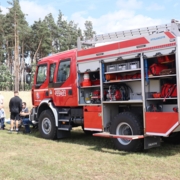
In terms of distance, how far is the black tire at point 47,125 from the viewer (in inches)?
373

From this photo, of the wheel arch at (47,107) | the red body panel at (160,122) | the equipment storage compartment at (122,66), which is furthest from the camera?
the wheel arch at (47,107)

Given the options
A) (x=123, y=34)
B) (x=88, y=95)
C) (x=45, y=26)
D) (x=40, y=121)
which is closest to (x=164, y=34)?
(x=123, y=34)

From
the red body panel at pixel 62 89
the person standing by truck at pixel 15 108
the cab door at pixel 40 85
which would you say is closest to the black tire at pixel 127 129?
the red body panel at pixel 62 89

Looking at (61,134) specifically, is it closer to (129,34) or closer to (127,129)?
(127,129)

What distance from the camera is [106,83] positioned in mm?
7820

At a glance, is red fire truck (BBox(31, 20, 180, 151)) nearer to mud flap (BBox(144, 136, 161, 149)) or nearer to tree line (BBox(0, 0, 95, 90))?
mud flap (BBox(144, 136, 161, 149))

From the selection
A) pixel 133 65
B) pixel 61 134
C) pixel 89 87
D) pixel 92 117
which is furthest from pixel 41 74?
pixel 133 65

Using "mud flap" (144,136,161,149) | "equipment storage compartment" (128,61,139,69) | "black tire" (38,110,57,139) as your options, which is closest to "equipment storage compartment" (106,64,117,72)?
"equipment storage compartment" (128,61,139,69)

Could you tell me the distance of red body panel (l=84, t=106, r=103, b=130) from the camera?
7949 millimetres

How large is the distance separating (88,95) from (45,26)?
3520 centimetres

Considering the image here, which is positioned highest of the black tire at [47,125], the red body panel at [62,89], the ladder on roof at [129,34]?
the ladder on roof at [129,34]

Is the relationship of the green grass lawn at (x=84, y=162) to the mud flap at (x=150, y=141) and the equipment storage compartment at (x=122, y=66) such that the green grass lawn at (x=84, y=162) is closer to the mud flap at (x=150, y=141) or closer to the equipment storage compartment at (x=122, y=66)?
the mud flap at (x=150, y=141)

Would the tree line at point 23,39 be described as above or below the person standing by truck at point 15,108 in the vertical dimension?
above

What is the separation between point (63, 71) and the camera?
9.20m
